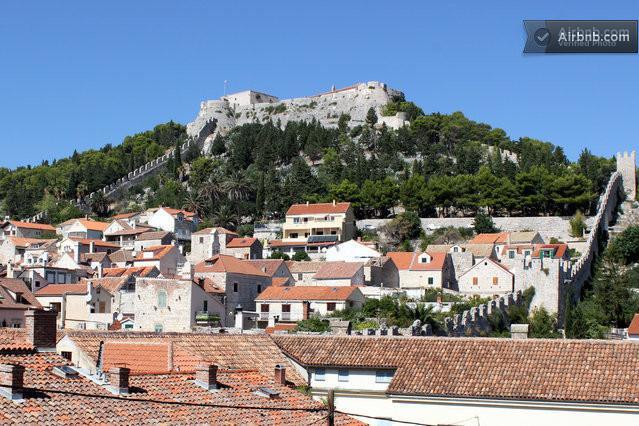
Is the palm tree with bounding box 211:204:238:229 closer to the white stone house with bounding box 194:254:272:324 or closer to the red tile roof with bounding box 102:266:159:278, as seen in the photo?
the red tile roof with bounding box 102:266:159:278

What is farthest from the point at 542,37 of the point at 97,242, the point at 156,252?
the point at 97,242

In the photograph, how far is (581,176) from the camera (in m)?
98.7

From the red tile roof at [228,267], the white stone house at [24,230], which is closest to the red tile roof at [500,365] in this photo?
the red tile roof at [228,267]

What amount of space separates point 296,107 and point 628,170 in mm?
61748

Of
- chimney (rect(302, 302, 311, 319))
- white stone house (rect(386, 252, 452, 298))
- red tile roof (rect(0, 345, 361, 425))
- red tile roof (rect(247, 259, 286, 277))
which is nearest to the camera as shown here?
red tile roof (rect(0, 345, 361, 425))

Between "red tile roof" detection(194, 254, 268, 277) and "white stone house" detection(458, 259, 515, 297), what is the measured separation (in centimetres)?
1459

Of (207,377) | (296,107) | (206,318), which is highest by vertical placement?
(296,107)

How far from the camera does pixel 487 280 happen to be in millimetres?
74750

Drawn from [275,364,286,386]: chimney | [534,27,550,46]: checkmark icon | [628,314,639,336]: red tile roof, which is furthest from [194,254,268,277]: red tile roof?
[275,364,286,386]: chimney

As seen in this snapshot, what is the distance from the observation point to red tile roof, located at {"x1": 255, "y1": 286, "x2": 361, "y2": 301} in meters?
66.1

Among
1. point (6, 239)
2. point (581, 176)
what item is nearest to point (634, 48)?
point (581, 176)

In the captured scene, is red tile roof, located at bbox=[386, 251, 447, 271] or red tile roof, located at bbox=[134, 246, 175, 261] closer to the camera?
red tile roof, located at bbox=[386, 251, 447, 271]

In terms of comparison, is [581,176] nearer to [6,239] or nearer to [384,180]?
[384,180]

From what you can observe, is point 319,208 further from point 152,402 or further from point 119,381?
point 119,381
